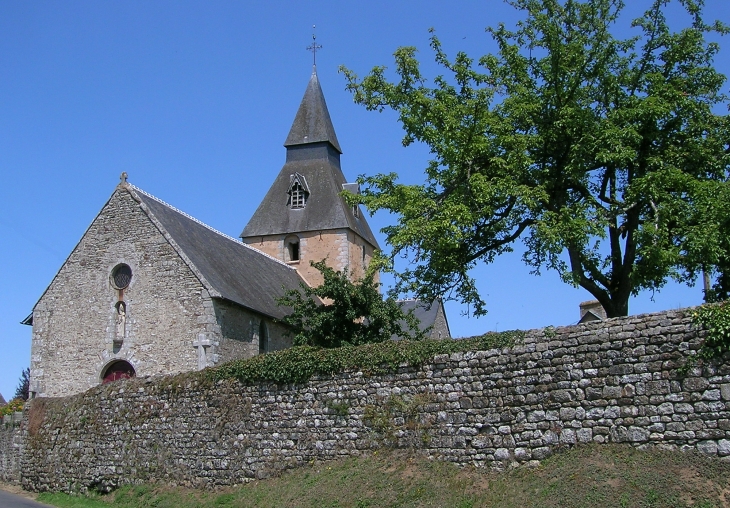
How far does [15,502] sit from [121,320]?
26.0ft

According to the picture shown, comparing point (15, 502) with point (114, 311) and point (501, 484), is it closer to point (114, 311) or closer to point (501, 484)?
point (114, 311)

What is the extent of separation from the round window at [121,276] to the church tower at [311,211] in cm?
1277

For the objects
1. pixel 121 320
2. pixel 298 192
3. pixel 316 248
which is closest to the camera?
pixel 121 320

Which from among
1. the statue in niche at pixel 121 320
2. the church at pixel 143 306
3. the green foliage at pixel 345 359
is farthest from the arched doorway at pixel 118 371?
the green foliage at pixel 345 359

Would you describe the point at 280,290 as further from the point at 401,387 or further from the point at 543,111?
the point at 401,387

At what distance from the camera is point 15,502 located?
51.0ft

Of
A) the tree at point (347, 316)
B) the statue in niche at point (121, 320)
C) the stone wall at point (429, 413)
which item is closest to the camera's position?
the stone wall at point (429, 413)

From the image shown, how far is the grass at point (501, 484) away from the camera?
929 cm

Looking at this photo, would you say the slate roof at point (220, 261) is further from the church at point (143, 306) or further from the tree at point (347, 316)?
the tree at point (347, 316)

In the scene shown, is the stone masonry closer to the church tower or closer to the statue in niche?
the statue in niche

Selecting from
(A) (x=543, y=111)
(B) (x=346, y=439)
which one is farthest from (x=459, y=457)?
(A) (x=543, y=111)

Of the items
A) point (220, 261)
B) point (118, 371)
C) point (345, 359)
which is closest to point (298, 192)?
point (220, 261)

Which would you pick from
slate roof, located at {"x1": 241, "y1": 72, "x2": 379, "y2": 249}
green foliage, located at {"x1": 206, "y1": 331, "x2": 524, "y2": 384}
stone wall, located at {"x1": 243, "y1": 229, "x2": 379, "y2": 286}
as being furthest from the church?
slate roof, located at {"x1": 241, "y1": 72, "x2": 379, "y2": 249}

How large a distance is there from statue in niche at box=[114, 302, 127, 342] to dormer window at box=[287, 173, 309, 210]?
15.8 metres
